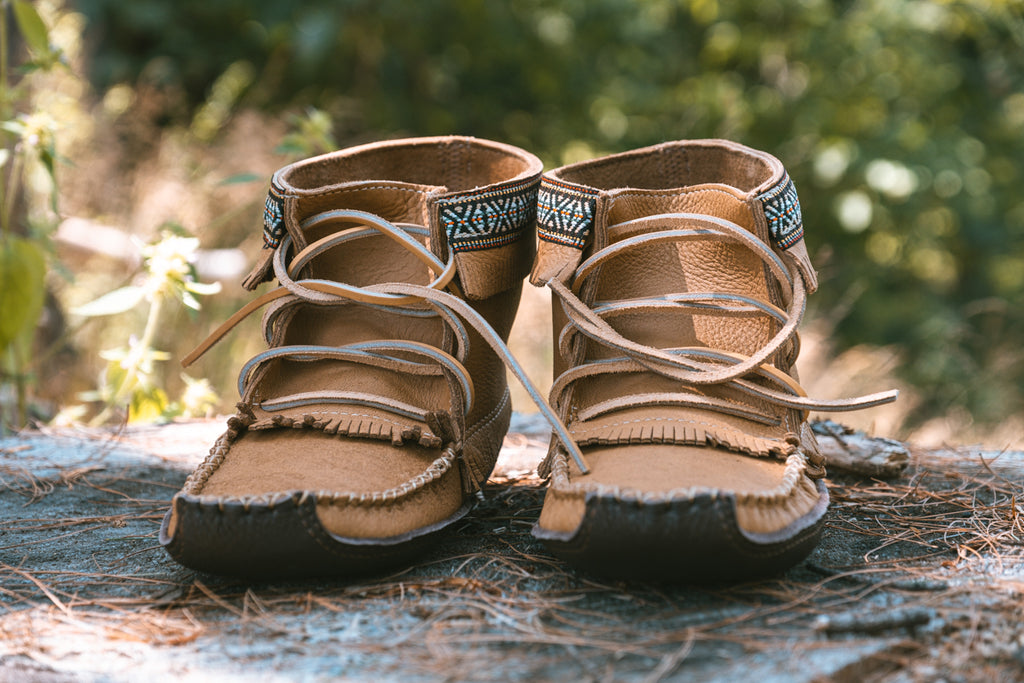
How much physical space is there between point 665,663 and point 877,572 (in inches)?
17.1

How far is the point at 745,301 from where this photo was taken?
1440 millimetres

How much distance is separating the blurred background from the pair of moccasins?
7.05 feet

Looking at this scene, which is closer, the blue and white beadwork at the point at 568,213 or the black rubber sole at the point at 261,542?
the black rubber sole at the point at 261,542

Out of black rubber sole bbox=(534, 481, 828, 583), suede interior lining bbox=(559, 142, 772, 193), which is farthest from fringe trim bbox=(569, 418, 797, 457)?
suede interior lining bbox=(559, 142, 772, 193)

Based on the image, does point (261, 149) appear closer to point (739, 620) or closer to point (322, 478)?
point (322, 478)

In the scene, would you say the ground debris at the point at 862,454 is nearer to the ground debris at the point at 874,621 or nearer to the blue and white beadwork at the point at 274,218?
the ground debris at the point at 874,621

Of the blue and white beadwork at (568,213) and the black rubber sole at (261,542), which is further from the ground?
the blue and white beadwork at (568,213)

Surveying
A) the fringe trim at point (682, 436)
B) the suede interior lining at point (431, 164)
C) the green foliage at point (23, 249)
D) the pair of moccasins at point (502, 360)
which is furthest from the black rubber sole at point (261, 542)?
the green foliage at point (23, 249)

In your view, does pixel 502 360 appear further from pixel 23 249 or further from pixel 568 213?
pixel 23 249

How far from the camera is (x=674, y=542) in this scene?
3.42 feet

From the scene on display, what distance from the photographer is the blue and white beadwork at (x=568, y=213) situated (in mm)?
1455

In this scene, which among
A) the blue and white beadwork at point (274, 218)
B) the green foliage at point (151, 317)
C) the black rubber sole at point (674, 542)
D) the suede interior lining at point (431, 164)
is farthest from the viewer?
the green foliage at point (151, 317)

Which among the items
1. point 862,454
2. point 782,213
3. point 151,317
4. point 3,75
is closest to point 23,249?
point 151,317

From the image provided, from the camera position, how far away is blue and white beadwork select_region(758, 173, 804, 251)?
4.65 ft
